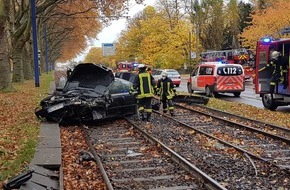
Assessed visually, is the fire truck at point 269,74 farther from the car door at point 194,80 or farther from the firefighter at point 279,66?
the car door at point 194,80

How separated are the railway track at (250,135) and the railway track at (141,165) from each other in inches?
64.2

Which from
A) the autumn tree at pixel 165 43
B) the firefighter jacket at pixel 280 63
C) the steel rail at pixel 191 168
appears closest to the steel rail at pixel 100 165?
the steel rail at pixel 191 168

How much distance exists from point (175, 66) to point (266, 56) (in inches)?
1588

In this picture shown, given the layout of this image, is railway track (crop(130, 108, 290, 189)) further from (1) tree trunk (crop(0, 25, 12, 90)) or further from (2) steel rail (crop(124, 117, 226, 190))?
(1) tree trunk (crop(0, 25, 12, 90))

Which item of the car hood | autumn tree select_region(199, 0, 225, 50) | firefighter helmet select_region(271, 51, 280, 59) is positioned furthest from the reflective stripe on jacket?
autumn tree select_region(199, 0, 225, 50)

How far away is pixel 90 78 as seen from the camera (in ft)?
50.1

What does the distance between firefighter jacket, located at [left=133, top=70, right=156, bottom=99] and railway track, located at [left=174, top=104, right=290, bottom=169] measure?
1596mm

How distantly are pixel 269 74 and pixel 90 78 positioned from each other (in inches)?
285

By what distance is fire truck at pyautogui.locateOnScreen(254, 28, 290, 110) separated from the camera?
52.4 ft

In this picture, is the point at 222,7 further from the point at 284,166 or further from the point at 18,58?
the point at 284,166

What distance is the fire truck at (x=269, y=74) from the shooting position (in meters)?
16.0

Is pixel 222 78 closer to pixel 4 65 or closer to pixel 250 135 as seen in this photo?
pixel 4 65

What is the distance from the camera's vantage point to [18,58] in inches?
1222

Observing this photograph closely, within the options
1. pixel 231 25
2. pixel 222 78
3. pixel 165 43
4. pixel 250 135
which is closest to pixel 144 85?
pixel 250 135
